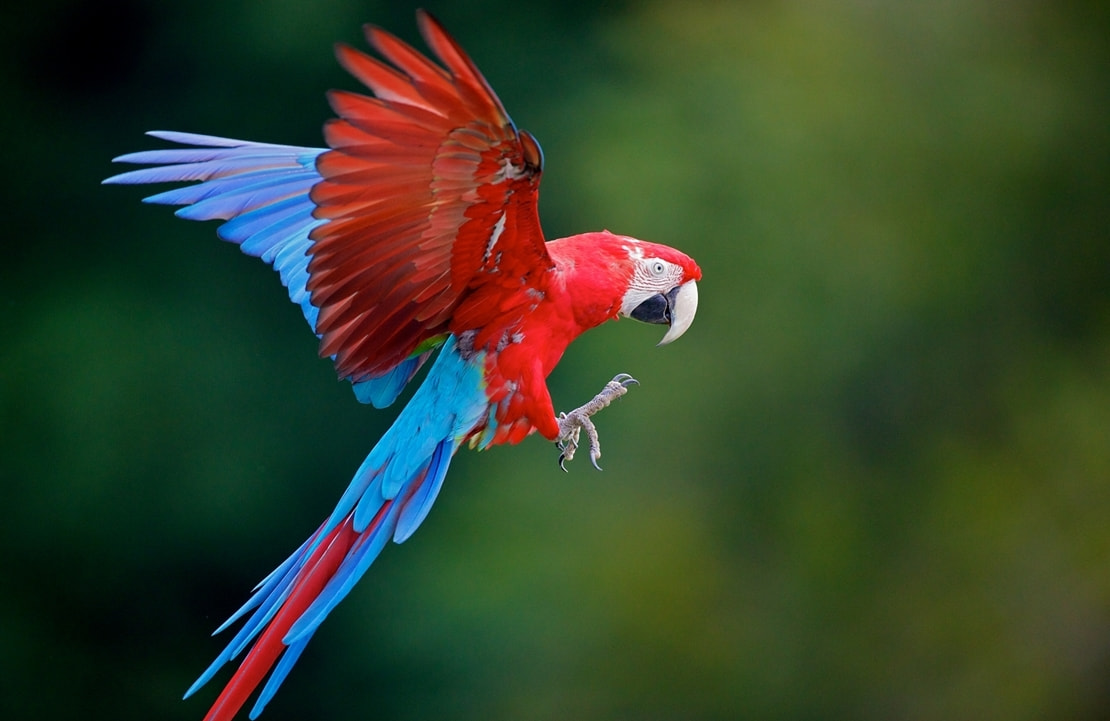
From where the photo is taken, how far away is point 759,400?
364 centimetres

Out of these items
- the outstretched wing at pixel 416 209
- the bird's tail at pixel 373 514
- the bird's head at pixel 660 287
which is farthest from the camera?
the bird's head at pixel 660 287

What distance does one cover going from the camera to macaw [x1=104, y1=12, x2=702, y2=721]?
4.53ft

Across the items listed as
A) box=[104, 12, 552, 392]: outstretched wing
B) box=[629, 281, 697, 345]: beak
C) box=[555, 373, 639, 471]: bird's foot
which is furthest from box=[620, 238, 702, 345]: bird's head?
box=[104, 12, 552, 392]: outstretched wing

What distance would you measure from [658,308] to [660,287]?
0.16ft

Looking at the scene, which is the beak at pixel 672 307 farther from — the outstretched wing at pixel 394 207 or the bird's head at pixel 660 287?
the outstretched wing at pixel 394 207

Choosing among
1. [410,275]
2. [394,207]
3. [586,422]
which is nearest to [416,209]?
[394,207]

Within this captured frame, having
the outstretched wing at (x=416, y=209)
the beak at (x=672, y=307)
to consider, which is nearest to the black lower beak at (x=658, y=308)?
the beak at (x=672, y=307)

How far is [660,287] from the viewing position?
2.01 metres

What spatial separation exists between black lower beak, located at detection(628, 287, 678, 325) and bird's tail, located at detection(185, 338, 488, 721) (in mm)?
356

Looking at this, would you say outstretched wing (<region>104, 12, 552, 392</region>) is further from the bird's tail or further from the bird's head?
the bird's head

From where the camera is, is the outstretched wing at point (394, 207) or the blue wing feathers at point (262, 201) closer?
the outstretched wing at point (394, 207)

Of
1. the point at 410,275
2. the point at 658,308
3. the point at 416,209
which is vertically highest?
the point at 416,209

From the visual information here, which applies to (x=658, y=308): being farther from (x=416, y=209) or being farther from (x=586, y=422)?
(x=416, y=209)

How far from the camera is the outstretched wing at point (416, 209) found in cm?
132
